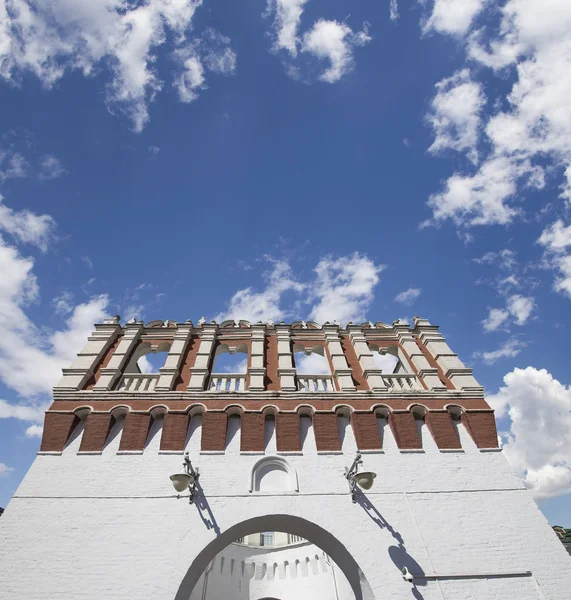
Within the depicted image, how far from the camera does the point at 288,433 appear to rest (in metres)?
11.5

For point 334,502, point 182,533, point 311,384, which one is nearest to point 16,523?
point 182,533

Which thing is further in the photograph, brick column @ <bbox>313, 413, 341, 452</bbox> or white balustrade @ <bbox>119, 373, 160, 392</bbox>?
white balustrade @ <bbox>119, 373, 160, 392</bbox>

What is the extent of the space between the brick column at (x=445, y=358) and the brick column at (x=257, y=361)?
22.1 ft

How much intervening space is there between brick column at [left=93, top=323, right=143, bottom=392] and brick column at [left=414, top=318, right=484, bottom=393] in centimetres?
1178

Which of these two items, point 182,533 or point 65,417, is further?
point 65,417

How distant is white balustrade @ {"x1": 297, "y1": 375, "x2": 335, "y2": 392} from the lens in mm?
13133

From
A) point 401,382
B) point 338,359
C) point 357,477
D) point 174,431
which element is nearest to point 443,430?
point 401,382

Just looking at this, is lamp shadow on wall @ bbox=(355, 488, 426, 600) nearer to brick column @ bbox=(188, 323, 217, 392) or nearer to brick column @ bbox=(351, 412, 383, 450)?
brick column @ bbox=(351, 412, 383, 450)

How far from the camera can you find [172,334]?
15523 mm

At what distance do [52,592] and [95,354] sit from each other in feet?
23.6

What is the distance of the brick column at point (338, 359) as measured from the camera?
13.0 metres

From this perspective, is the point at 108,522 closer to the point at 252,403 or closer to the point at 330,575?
the point at 252,403

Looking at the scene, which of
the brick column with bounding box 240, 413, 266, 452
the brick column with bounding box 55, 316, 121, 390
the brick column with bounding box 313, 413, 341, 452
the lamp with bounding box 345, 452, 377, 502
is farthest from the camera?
the brick column with bounding box 55, 316, 121, 390

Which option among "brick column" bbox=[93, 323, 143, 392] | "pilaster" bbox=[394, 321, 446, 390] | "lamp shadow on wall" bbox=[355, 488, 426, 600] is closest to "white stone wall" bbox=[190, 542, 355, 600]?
"lamp shadow on wall" bbox=[355, 488, 426, 600]
